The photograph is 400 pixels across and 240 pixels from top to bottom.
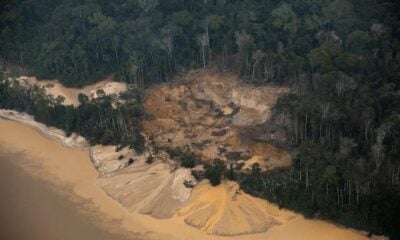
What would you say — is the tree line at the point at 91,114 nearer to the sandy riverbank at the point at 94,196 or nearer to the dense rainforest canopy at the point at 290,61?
the dense rainforest canopy at the point at 290,61

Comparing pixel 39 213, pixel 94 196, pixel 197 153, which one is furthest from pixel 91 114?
pixel 39 213

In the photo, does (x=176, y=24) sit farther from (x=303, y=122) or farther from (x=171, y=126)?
(x=303, y=122)

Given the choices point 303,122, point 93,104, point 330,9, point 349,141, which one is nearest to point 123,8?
point 93,104

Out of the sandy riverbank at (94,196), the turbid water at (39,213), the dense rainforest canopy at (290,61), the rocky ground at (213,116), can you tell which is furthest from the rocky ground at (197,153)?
the turbid water at (39,213)

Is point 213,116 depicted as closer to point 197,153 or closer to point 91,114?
point 197,153

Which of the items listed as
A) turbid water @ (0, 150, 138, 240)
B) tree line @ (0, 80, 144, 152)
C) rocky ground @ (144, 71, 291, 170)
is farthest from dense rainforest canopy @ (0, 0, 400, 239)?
turbid water @ (0, 150, 138, 240)

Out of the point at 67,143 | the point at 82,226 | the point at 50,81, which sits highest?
the point at 50,81
